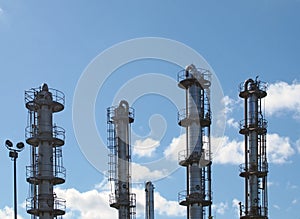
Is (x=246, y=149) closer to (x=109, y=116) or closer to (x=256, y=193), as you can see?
(x=256, y=193)

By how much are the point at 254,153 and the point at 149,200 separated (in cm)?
1076

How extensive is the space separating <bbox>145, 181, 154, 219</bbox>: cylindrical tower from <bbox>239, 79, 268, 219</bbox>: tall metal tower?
8.36m

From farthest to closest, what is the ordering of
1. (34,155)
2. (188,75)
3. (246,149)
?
(246,149), (188,75), (34,155)

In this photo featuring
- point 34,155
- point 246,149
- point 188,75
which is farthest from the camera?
point 246,149

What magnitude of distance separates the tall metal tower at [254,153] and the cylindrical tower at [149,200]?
8.36 m

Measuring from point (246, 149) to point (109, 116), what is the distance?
13477 millimetres

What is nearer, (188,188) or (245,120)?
(188,188)

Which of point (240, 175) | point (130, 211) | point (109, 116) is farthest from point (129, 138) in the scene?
point (240, 175)

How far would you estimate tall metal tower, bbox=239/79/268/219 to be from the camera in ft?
206

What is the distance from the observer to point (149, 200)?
64.2m

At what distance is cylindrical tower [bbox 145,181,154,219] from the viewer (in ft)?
210

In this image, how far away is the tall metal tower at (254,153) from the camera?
62706 mm

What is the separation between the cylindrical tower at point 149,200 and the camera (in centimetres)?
6406

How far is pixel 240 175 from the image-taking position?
64.2 m
